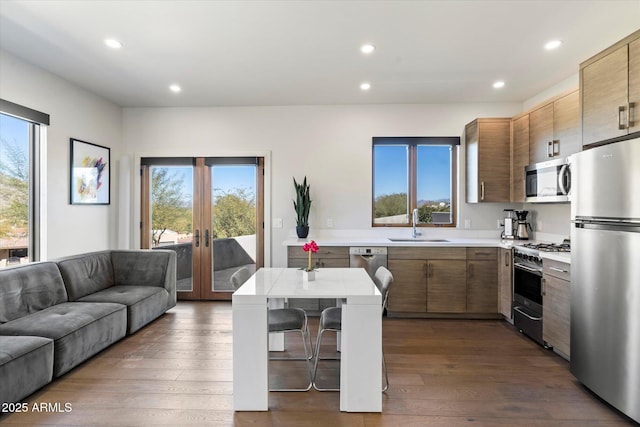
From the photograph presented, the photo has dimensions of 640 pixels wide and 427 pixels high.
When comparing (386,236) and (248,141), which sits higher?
(248,141)

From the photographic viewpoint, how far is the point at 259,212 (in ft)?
15.2

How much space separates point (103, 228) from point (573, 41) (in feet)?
17.9

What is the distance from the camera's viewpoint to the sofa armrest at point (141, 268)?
12.8 feet

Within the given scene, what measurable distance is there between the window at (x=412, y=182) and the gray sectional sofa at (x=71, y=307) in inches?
111

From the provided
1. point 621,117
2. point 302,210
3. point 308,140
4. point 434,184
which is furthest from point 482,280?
point 308,140

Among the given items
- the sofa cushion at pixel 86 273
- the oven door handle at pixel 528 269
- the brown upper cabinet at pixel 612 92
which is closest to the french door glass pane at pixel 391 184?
the oven door handle at pixel 528 269

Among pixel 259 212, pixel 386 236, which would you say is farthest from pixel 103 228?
pixel 386 236

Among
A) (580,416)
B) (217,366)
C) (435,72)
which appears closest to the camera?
(580,416)

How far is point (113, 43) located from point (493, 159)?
408 cm

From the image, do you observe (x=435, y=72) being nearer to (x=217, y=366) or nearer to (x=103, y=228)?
(x=217, y=366)

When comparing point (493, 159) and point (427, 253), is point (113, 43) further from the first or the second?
point (493, 159)

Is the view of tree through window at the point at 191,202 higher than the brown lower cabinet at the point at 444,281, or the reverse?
the view of tree through window at the point at 191,202

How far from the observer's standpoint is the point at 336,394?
7.54ft

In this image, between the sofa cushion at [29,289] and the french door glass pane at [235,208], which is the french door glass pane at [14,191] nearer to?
the sofa cushion at [29,289]
